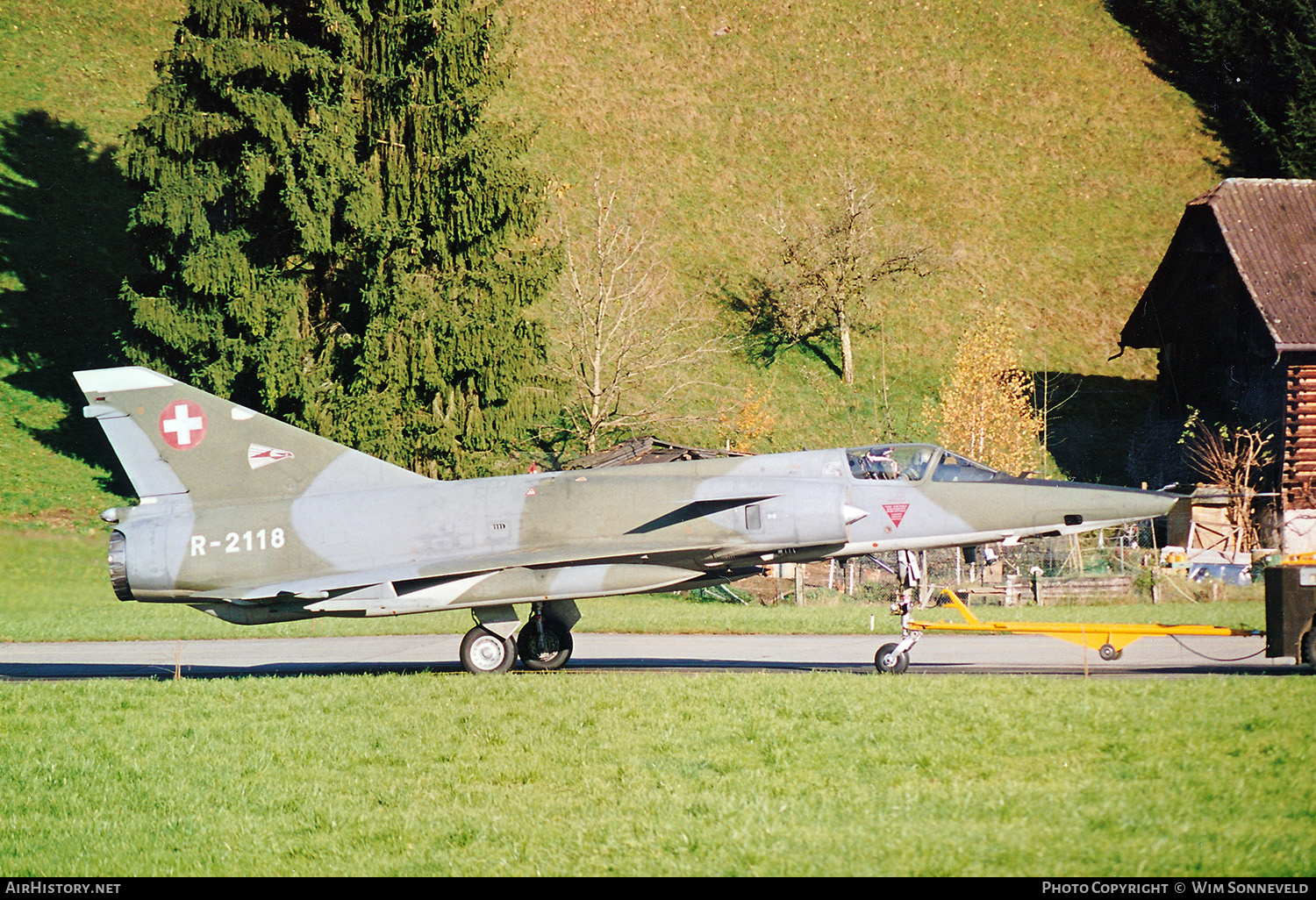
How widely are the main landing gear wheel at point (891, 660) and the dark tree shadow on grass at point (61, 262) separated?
102 feet

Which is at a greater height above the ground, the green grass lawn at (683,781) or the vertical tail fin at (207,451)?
the vertical tail fin at (207,451)

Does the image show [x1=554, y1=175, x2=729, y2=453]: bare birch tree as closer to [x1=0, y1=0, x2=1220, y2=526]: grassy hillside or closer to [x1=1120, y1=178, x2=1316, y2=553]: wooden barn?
[x1=0, y1=0, x2=1220, y2=526]: grassy hillside

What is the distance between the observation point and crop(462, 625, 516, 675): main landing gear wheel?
52.8ft

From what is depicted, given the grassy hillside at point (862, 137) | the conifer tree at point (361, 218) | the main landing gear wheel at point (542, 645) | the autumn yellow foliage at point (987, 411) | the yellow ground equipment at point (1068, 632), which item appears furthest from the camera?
the grassy hillside at point (862, 137)

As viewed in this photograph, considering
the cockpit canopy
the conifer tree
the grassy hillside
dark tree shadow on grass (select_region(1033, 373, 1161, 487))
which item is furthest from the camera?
the grassy hillside

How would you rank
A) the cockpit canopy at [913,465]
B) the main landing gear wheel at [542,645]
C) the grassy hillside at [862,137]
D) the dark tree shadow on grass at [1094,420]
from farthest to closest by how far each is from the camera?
the grassy hillside at [862,137], the dark tree shadow on grass at [1094,420], the main landing gear wheel at [542,645], the cockpit canopy at [913,465]

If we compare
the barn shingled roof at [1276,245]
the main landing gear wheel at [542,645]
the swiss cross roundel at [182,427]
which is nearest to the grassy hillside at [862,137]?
the barn shingled roof at [1276,245]

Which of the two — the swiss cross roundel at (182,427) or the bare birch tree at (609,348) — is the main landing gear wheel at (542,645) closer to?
A: the swiss cross roundel at (182,427)

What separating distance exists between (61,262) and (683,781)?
45.2m

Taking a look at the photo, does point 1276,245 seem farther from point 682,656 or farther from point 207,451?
point 207,451

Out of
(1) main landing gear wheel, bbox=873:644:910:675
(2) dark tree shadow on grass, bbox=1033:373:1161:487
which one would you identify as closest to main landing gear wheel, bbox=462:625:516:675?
(1) main landing gear wheel, bbox=873:644:910:675

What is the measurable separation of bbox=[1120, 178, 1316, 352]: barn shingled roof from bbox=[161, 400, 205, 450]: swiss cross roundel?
32.4 m

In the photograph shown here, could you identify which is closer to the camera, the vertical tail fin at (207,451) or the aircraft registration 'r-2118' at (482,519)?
the aircraft registration 'r-2118' at (482,519)

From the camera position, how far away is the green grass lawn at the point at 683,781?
7242 millimetres
